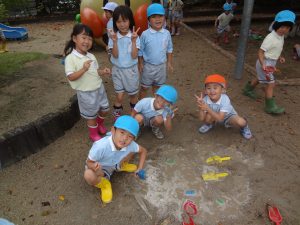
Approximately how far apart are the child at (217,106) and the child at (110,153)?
3.57ft

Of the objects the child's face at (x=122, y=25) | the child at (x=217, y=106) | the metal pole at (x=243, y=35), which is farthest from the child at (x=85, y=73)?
the metal pole at (x=243, y=35)

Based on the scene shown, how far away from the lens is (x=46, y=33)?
10367 mm

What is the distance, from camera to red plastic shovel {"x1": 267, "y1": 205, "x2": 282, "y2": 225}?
9.15 feet

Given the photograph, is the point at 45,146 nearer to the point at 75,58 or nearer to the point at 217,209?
the point at 75,58

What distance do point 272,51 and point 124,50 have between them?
7.03 feet

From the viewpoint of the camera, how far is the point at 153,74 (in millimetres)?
4250

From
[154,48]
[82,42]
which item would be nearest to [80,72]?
[82,42]

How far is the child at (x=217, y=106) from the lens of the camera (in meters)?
3.76

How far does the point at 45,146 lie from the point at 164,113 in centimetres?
155

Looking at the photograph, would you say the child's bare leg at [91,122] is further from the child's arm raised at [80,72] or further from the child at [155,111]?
the child's arm raised at [80,72]

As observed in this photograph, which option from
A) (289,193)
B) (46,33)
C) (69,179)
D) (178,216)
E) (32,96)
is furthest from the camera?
(46,33)

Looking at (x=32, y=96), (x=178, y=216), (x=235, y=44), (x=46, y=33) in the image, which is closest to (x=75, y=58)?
(x=32, y=96)

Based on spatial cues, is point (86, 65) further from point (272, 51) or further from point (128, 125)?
point (272, 51)

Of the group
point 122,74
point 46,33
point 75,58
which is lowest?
point 46,33
